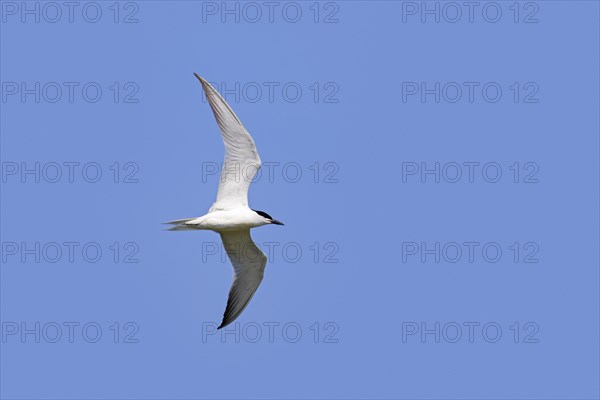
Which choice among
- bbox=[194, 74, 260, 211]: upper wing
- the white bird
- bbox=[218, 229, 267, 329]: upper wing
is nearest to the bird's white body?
the white bird

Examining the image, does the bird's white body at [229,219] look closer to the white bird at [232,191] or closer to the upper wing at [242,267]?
the white bird at [232,191]

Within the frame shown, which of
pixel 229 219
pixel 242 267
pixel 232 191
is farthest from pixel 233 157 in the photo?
pixel 242 267

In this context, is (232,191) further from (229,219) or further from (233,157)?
(233,157)

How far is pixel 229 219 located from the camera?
1847cm

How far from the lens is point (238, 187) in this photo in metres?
18.5

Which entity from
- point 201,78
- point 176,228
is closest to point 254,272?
point 176,228

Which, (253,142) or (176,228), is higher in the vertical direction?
(253,142)

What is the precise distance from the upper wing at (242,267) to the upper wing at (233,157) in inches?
41.4

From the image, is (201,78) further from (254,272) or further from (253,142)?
(254,272)

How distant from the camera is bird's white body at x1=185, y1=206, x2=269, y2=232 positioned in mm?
18375

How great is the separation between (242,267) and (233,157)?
2225 mm

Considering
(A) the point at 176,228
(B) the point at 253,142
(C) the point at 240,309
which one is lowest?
(C) the point at 240,309

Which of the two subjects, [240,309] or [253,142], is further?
[240,309]

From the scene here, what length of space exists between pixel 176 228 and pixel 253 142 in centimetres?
183
